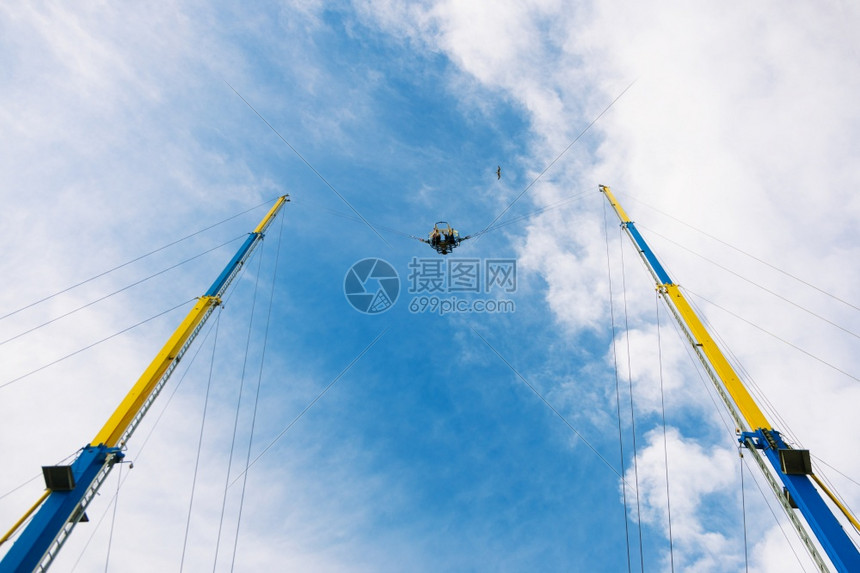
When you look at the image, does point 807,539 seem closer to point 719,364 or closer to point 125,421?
point 719,364

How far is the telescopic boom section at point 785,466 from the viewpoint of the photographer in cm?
1138

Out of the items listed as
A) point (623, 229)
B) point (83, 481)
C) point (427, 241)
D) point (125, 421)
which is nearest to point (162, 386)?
point (125, 421)

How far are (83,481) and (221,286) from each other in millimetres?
11550

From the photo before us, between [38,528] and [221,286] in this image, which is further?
[221,286]

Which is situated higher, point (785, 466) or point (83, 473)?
point (785, 466)

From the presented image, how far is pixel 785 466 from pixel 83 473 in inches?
887

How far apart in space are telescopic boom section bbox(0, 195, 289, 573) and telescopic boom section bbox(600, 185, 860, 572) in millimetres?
21830

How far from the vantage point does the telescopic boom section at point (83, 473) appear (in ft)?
36.6

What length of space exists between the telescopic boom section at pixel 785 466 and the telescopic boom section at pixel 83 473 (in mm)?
21830

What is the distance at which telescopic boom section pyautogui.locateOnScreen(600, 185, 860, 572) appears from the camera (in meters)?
11.4

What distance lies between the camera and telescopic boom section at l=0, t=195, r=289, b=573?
36.6 feet

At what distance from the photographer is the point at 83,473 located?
13109 mm

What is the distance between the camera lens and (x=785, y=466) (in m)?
13.1

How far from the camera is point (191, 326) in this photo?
1966 cm
